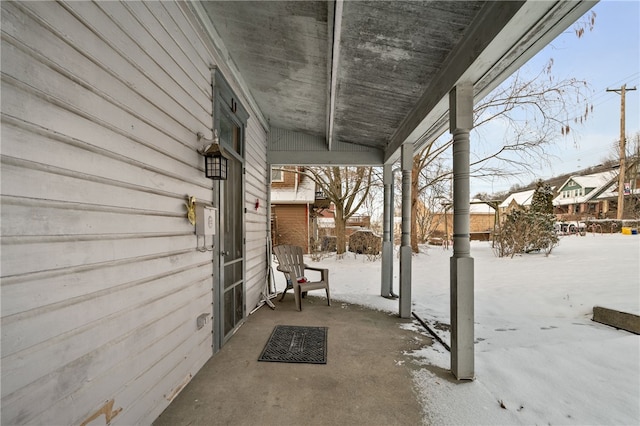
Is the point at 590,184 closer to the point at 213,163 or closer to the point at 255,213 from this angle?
the point at 255,213

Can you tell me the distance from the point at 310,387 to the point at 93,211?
1824 mm

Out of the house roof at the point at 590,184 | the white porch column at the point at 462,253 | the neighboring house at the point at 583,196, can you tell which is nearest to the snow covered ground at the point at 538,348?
the white porch column at the point at 462,253

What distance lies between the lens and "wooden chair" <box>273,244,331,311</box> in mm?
4051

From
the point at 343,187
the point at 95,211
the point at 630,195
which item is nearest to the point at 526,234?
the point at 343,187

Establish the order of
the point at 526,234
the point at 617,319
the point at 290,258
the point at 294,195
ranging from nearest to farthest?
the point at 617,319
the point at 290,258
the point at 526,234
the point at 294,195

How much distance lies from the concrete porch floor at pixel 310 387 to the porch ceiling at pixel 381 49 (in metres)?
2.38

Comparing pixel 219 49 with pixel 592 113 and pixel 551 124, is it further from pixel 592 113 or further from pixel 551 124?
pixel 551 124

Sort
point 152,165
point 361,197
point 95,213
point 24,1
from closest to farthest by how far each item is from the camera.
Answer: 1. point 24,1
2. point 95,213
3. point 152,165
4. point 361,197

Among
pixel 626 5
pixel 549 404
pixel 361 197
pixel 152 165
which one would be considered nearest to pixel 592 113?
pixel 626 5

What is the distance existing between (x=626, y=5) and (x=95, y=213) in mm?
3763

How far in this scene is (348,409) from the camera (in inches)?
72.8

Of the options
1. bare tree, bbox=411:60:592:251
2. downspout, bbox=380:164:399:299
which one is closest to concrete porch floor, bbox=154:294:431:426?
downspout, bbox=380:164:399:299

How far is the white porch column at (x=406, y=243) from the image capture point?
3.74m

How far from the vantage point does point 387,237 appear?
5.00 m
